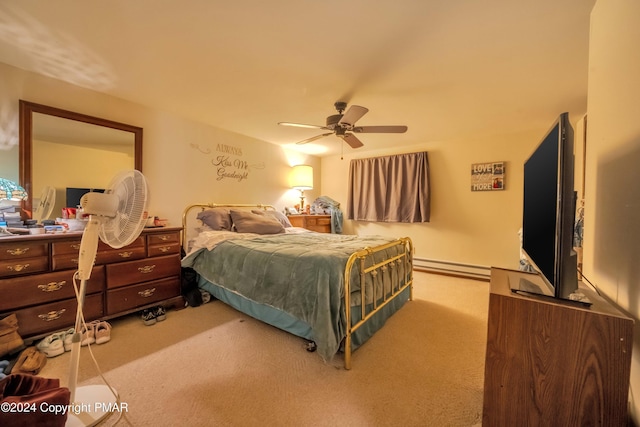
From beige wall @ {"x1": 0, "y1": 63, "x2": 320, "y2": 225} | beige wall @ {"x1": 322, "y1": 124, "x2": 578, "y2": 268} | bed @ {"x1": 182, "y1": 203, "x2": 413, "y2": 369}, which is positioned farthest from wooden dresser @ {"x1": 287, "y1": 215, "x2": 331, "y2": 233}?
bed @ {"x1": 182, "y1": 203, "x2": 413, "y2": 369}

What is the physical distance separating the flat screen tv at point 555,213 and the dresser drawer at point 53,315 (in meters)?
3.01

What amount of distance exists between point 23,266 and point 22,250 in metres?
0.12

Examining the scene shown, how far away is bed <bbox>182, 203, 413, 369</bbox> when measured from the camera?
1.68 meters

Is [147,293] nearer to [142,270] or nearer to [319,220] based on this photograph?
[142,270]

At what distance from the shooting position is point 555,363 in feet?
2.70

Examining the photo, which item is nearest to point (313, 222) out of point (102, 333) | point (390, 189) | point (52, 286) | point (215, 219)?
point (390, 189)

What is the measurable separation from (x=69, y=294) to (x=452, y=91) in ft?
12.5

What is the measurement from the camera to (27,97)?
6.98 feet

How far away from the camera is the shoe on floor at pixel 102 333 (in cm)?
193

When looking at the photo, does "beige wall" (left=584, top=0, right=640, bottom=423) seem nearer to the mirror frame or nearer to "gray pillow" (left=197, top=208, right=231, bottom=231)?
"gray pillow" (left=197, top=208, right=231, bottom=231)

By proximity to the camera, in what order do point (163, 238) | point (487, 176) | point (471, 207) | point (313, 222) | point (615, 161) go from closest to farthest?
point (615, 161) → point (163, 238) → point (487, 176) → point (471, 207) → point (313, 222)

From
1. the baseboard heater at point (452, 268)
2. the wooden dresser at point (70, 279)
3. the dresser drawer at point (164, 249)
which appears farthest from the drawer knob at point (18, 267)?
the baseboard heater at point (452, 268)

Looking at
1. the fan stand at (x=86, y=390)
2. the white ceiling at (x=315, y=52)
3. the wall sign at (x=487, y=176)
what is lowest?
the fan stand at (x=86, y=390)

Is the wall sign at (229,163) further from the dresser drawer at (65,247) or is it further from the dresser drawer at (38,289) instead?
the dresser drawer at (38,289)
